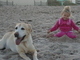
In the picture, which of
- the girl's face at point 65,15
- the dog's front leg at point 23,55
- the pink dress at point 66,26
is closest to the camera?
the dog's front leg at point 23,55

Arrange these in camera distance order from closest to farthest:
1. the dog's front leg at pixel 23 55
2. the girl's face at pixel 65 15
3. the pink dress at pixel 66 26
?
the dog's front leg at pixel 23 55
the girl's face at pixel 65 15
the pink dress at pixel 66 26

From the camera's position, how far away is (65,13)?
564 centimetres

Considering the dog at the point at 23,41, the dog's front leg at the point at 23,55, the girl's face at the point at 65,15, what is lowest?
the dog's front leg at the point at 23,55

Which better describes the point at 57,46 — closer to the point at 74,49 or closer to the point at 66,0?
the point at 74,49

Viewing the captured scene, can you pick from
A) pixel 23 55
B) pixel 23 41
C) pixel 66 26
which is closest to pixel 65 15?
pixel 66 26

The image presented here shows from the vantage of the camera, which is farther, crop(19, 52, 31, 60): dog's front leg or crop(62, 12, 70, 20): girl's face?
crop(62, 12, 70, 20): girl's face

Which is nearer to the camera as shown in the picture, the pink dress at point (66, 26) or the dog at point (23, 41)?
the dog at point (23, 41)

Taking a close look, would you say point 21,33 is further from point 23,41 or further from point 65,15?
point 65,15

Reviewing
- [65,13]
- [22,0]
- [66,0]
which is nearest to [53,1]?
[66,0]

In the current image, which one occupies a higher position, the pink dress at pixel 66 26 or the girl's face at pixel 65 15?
the girl's face at pixel 65 15

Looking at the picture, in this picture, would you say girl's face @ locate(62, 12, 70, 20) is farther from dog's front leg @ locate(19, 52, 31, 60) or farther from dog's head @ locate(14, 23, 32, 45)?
dog's front leg @ locate(19, 52, 31, 60)

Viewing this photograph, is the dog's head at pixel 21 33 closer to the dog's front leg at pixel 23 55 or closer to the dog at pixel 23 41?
the dog at pixel 23 41

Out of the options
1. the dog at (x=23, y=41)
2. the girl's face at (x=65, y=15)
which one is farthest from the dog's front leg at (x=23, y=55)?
the girl's face at (x=65, y=15)

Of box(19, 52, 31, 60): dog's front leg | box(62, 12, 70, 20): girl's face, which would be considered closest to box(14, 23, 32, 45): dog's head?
box(19, 52, 31, 60): dog's front leg
